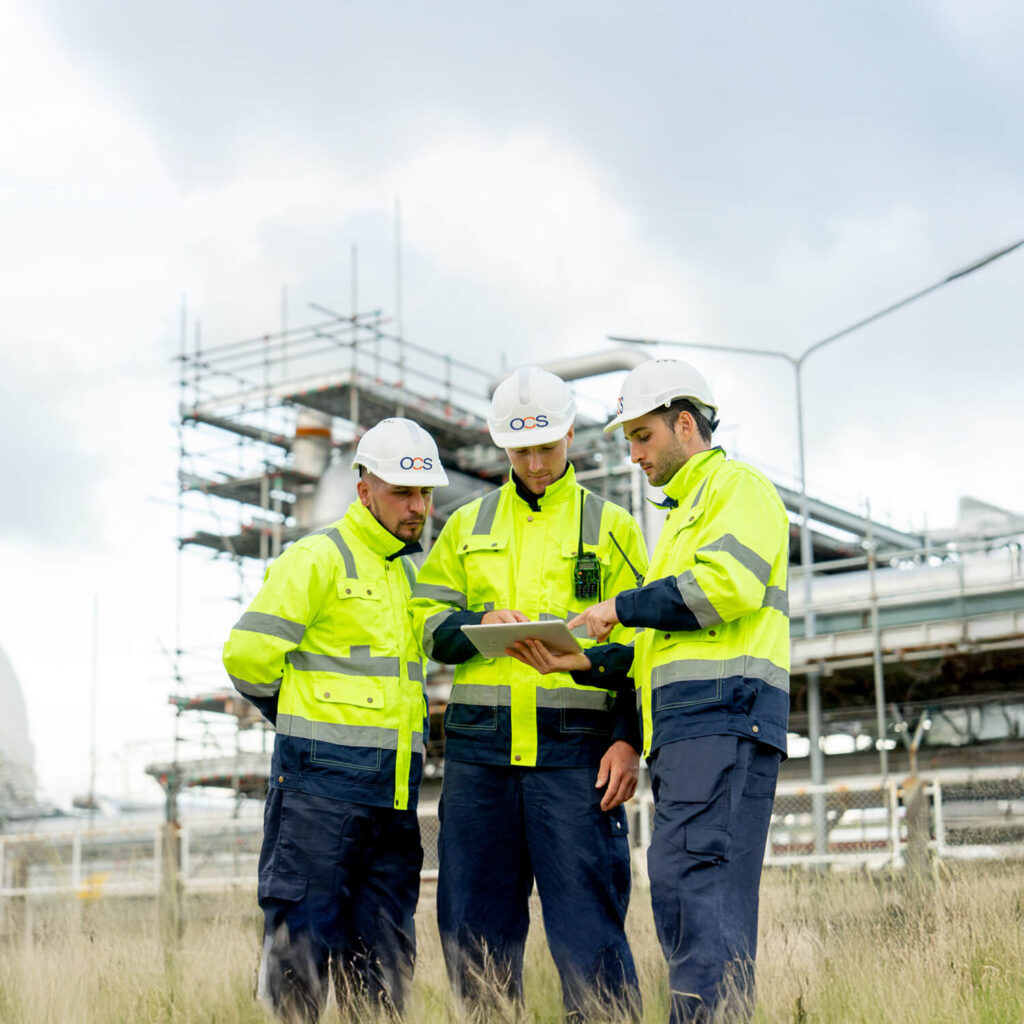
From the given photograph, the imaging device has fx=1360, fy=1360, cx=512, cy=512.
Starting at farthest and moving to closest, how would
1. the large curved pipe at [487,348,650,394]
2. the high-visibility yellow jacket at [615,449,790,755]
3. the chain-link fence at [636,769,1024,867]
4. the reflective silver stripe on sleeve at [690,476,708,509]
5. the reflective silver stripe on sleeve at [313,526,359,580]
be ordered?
the large curved pipe at [487,348,650,394] < the chain-link fence at [636,769,1024,867] < the reflective silver stripe on sleeve at [313,526,359,580] < the reflective silver stripe on sleeve at [690,476,708,509] < the high-visibility yellow jacket at [615,449,790,755]

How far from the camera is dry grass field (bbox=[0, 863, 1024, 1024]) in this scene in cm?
402

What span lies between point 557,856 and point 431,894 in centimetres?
781

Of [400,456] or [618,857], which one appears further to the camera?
[400,456]

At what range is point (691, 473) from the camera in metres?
4.35

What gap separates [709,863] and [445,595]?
1478mm

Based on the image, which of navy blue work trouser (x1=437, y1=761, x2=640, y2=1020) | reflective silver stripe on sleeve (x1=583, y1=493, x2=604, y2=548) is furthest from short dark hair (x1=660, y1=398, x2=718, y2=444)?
navy blue work trouser (x1=437, y1=761, x2=640, y2=1020)

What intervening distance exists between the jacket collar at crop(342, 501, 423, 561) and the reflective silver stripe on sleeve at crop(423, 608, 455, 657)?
354 mm

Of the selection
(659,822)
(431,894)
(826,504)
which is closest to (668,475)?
(659,822)

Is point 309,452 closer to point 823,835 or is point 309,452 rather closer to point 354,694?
point 823,835

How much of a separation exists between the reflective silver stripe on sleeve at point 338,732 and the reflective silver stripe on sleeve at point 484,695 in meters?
0.29

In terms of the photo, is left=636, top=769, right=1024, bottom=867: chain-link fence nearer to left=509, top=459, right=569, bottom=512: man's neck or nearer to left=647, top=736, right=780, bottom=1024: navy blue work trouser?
left=509, top=459, right=569, bottom=512: man's neck

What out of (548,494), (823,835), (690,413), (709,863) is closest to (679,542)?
(690,413)

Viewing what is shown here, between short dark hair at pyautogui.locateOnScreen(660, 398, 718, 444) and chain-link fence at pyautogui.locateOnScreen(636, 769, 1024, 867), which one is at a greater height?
short dark hair at pyautogui.locateOnScreen(660, 398, 718, 444)

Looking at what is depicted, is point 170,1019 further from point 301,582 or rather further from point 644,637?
point 644,637
